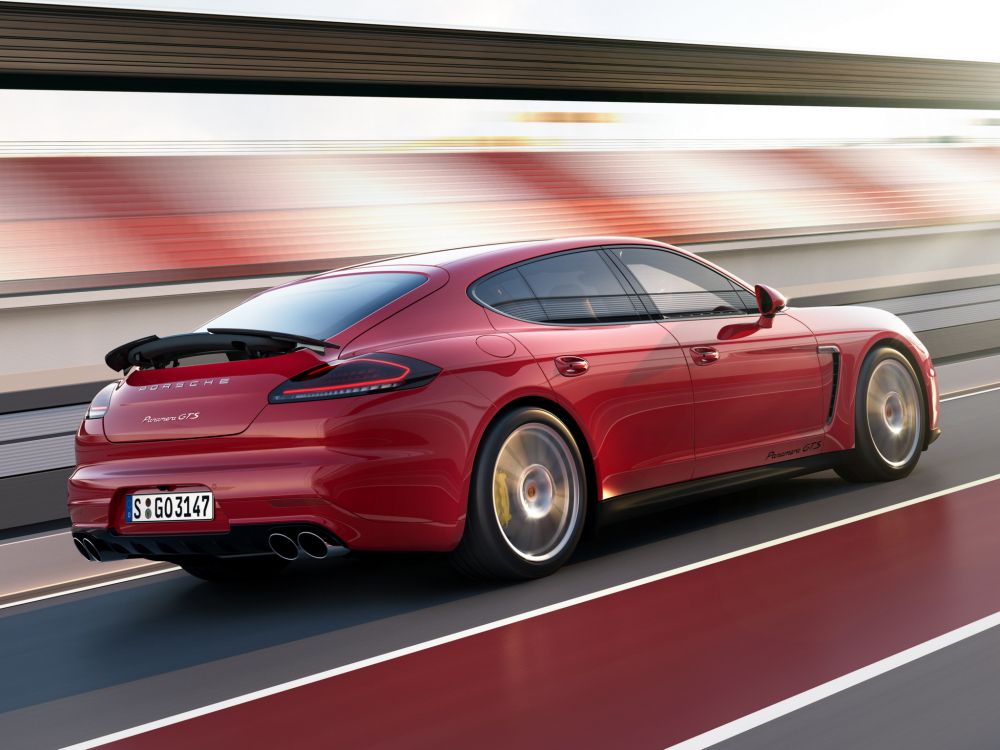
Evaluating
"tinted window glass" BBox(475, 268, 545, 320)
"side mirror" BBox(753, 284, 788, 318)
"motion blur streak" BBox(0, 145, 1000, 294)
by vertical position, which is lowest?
Result: "side mirror" BBox(753, 284, 788, 318)

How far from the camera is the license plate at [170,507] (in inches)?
207

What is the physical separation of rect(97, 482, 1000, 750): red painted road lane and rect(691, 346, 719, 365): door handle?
107cm

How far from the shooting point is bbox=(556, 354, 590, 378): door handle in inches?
227

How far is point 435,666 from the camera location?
450 cm

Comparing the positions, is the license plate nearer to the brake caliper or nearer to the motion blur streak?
the brake caliper

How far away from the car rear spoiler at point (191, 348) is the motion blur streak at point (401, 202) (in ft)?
20.5

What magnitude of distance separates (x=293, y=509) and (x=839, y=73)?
28.2m

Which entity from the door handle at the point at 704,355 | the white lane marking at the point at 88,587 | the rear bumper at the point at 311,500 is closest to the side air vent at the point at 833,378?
the door handle at the point at 704,355

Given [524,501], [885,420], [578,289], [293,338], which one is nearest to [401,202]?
[885,420]

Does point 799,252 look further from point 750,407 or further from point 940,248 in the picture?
point 750,407

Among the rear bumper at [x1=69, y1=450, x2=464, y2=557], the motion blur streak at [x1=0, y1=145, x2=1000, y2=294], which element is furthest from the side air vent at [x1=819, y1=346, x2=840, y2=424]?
the motion blur streak at [x1=0, y1=145, x2=1000, y2=294]

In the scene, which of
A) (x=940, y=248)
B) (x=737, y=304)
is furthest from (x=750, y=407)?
(x=940, y=248)

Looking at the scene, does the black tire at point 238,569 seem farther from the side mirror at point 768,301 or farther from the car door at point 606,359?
the side mirror at point 768,301

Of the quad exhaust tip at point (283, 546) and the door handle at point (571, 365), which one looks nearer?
the quad exhaust tip at point (283, 546)
